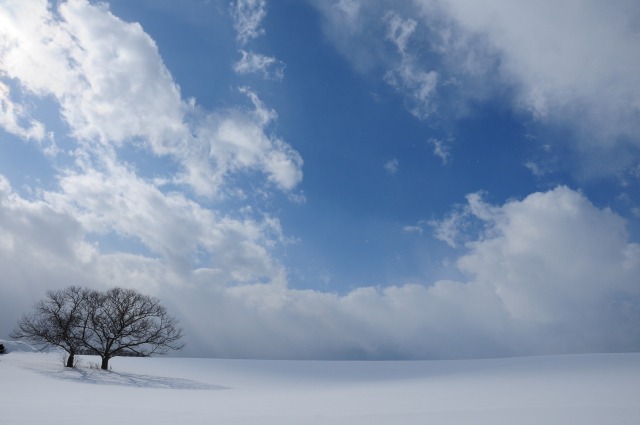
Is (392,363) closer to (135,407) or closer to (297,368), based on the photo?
(297,368)

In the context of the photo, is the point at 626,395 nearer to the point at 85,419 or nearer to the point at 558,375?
the point at 558,375

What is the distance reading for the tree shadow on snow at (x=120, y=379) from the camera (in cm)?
2541

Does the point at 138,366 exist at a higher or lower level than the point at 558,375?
lower

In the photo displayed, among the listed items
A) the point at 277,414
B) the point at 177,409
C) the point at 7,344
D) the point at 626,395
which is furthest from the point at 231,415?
the point at 7,344

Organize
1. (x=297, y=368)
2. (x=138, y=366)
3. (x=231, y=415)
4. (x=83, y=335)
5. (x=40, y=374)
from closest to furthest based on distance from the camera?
(x=231, y=415)
(x=40, y=374)
(x=83, y=335)
(x=138, y=366)
(x=297, y=368)

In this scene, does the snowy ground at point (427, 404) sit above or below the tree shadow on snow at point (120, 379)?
above

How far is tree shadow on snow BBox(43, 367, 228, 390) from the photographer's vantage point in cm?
2541

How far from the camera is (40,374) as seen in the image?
2614cm

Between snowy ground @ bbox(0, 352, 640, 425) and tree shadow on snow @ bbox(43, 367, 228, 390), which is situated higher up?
snowy ground @ bbox(0, 352, 640, 425)

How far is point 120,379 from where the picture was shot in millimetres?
27781

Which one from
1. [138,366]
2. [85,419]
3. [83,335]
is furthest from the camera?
[138,366]

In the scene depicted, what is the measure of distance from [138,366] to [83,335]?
545cm

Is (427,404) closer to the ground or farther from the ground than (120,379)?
farther from the ground

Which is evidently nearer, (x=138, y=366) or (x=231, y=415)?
(x=231, y=415)
